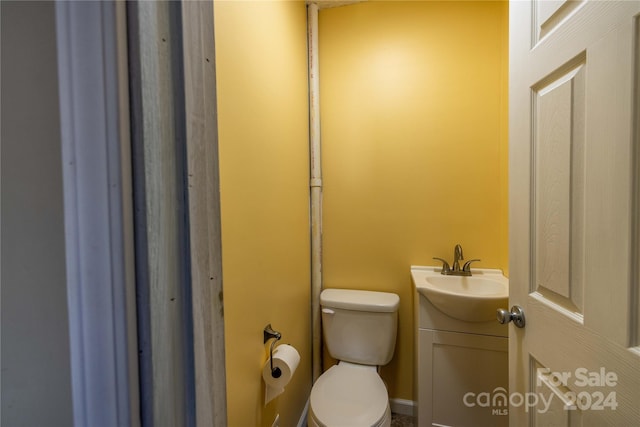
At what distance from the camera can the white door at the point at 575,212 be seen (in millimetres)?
487

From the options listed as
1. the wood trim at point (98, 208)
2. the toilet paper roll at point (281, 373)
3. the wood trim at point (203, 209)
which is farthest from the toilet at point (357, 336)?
the wood trim at point (98, 208)

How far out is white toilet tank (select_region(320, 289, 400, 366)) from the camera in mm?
1461

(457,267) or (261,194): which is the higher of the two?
(261,194)

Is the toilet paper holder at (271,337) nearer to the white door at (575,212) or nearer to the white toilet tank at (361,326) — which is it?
the white toilet tank at (361,326)

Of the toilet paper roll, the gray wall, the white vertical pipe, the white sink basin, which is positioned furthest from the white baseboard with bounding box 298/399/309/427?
the gray wall

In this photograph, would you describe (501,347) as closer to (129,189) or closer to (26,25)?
(129,189)

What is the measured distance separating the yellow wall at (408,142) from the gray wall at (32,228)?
4.65 feet

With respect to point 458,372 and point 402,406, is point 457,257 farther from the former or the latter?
point 402,406

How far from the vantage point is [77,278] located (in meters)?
0.34

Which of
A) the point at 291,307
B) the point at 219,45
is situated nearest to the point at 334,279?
the point at 291,307

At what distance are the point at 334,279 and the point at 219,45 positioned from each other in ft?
4.53

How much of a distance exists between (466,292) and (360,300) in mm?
563

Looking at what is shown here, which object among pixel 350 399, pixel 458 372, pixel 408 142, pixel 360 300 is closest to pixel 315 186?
pixel 408 142

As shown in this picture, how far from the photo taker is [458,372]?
1298mm
